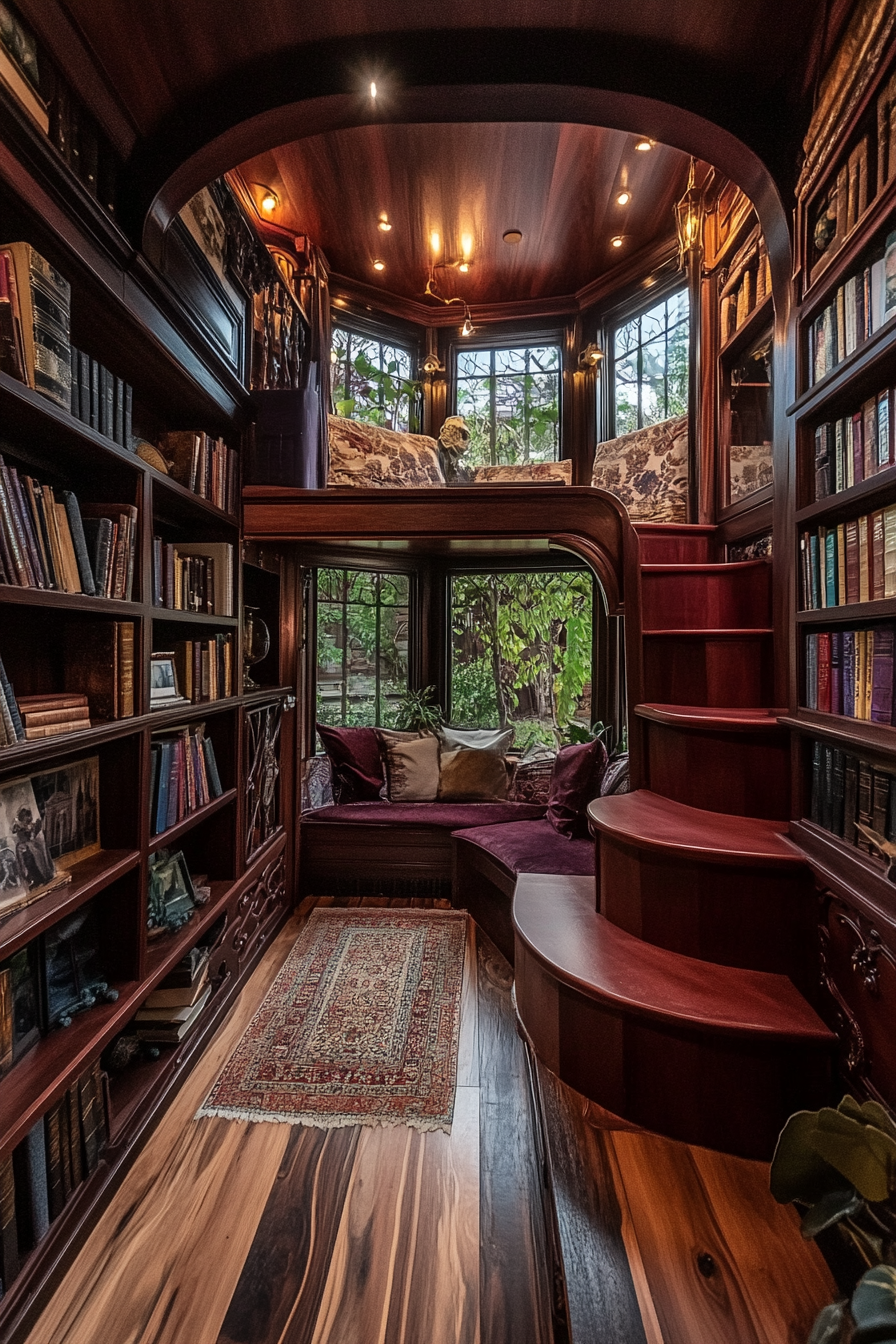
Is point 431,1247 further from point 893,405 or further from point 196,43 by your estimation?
point 196,43

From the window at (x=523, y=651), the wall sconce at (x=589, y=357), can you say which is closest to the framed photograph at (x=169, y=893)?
the window at (x=523, y=651)

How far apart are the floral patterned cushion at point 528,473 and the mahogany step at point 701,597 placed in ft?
5.39

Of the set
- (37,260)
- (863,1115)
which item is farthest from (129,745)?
(863,1115)

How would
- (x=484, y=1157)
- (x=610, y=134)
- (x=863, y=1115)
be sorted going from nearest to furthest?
(x=863, y=1115), (x=484, y=1157), (x=610, y=134)

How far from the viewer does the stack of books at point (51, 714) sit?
1.29m

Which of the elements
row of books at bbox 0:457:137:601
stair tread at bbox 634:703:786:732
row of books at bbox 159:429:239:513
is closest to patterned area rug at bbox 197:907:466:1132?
stair tread at bbox 634:703:786:732

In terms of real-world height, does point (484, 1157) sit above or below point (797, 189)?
below

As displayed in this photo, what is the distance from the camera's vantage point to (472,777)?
3.55 metres

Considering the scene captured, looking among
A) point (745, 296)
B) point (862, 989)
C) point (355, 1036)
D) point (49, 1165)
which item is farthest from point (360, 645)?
point (862, 989)

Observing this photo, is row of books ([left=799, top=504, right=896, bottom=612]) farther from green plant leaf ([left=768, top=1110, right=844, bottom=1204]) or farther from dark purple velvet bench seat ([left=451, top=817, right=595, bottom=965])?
dark purple velvet bench seat ([left=451, top=817, right=595, bottom=965])

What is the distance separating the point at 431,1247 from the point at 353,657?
9.57ft

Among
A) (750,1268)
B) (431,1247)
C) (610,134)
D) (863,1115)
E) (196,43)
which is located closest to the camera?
(863,1115)

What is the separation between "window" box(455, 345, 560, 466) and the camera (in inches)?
154

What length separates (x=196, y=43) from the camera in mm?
1463
